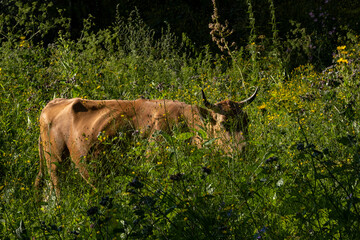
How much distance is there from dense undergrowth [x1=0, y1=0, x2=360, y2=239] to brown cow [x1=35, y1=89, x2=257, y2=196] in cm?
19

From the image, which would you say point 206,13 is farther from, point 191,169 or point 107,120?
point 191,169

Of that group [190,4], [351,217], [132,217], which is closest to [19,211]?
[132,217]

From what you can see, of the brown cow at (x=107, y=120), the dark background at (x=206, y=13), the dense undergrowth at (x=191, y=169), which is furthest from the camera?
the dark background at (x=206, y=13)

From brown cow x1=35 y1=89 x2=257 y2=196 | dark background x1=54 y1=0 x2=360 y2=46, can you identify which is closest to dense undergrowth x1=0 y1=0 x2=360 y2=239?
brown cow x1=35 y1=89 x2=257 y2=196

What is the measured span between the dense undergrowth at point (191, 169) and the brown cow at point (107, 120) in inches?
7.6

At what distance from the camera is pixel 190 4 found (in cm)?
1609

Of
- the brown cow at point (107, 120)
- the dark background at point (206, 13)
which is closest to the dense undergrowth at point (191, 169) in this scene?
the brown cow at point (107, 120)

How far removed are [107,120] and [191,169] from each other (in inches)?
82.9

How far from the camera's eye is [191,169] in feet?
9.50

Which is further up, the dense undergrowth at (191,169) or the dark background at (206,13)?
the dense undergrowth at (191,169)

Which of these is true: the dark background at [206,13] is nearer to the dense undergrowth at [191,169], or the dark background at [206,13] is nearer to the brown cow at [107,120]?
the dense undergrowth at [191,169]

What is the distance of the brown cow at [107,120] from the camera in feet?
15.0

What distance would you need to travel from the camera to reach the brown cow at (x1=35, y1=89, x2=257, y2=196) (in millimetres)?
4586

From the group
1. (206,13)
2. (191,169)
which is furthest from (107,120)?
(206,13)
